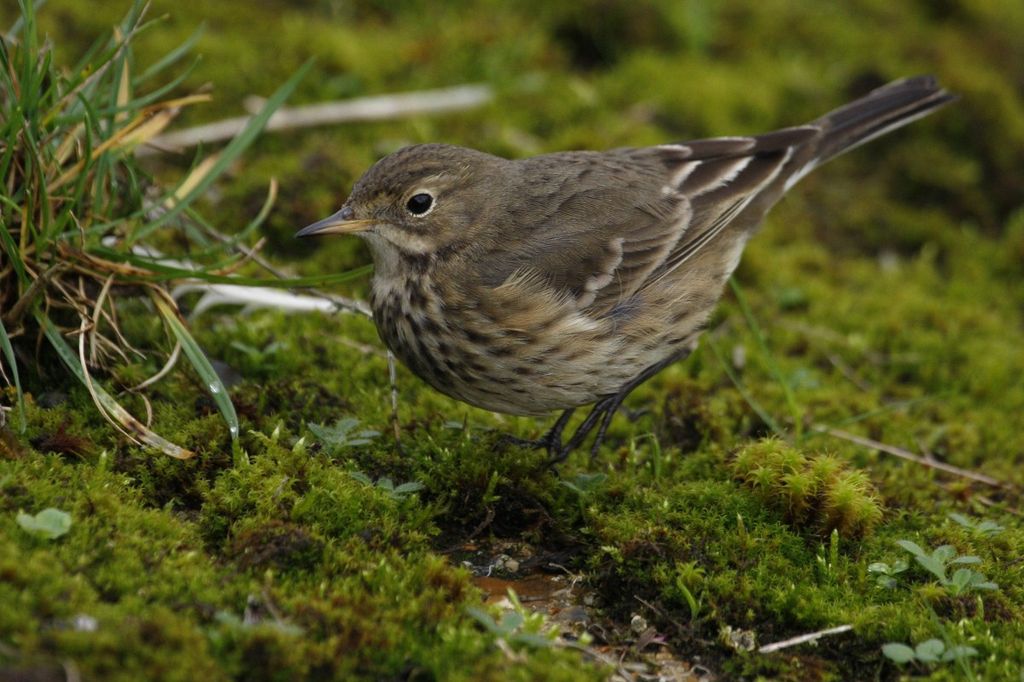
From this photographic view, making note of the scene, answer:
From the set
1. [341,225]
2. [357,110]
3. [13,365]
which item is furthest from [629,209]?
[13,365]

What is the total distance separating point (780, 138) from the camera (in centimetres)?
662

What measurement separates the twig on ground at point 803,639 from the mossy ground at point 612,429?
0.11ft

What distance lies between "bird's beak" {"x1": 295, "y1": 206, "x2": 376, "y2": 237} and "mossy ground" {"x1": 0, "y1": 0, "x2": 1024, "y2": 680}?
76cm

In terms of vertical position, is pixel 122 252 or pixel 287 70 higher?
pixel 287 70

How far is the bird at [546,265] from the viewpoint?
17.4 feet

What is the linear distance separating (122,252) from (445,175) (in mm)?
1560

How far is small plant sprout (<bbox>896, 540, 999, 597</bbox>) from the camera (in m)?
4.44

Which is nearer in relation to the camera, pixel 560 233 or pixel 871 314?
pixel 560 233

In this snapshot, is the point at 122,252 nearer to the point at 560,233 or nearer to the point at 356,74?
the point at 560,233

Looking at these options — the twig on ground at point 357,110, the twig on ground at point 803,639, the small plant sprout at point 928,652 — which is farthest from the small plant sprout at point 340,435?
the twig on ground at point 357,110

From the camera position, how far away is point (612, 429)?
610 centimetres

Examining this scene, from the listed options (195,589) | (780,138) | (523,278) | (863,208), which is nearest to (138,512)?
(195,589)

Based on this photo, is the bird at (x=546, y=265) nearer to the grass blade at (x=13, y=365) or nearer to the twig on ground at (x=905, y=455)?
the twig on ground at (x=905, y=455)

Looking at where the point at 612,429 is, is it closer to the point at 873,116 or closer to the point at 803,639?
the point at 803,639
